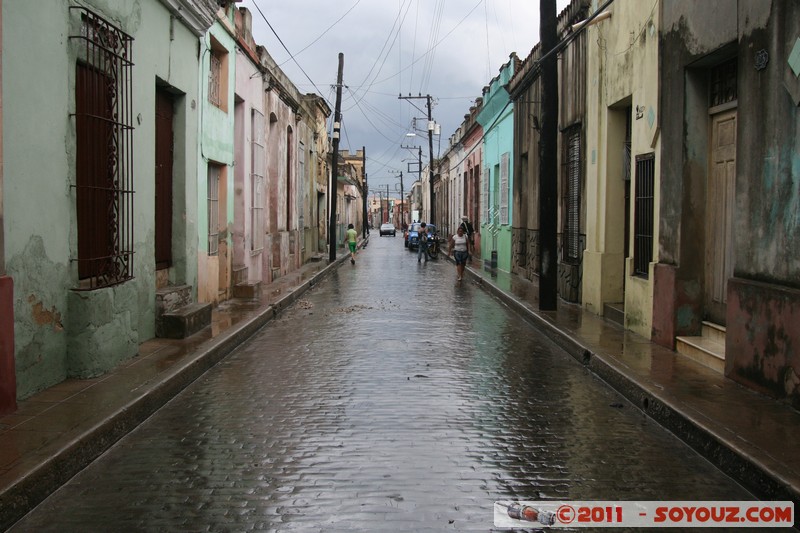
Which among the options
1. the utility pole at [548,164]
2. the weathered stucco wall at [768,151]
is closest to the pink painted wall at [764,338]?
the weathered stucco wall at [768,151]

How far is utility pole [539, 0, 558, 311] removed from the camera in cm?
1329

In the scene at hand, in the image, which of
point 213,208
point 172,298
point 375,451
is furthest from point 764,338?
point 213,208

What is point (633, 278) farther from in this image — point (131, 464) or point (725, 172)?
point (131, 464)

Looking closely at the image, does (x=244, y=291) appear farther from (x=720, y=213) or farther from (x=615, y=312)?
(x=720, y=213)

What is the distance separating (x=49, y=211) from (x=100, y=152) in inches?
50.6

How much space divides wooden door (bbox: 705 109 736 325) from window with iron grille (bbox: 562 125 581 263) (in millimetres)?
5552

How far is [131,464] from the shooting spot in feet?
17.5

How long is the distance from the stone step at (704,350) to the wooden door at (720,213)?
319 mm

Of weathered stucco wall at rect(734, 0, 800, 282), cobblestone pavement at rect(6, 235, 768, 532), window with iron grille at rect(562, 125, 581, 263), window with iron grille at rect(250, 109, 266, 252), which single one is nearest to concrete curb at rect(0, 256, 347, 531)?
cobblestone pavement at rect(6, 235, 768, 532)

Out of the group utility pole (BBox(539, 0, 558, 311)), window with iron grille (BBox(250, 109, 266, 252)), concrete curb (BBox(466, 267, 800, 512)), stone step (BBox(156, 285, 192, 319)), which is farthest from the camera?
window with iron grille (BBox(250, 109, 266, 252))

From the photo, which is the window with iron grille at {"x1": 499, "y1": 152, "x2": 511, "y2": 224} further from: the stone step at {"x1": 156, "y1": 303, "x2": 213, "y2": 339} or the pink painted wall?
the pink painted wall

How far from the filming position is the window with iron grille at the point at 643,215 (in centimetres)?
1062

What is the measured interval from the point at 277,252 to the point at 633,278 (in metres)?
12.4

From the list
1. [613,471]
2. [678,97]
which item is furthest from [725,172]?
[613,471]
